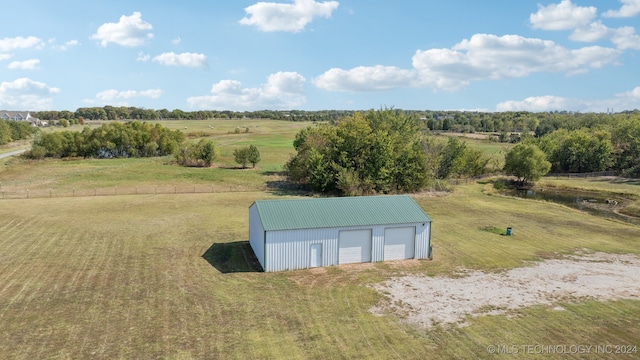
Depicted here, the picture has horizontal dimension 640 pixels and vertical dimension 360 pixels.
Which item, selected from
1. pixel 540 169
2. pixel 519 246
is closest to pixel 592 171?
pixel 540 169

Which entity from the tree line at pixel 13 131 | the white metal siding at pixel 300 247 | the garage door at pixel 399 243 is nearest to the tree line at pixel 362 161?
the garage door at pixel 399 243

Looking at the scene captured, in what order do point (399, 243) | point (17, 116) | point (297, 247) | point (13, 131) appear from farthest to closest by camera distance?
point (17, 116) < point (13, 131) < point (399, 243) < point (297, 247)

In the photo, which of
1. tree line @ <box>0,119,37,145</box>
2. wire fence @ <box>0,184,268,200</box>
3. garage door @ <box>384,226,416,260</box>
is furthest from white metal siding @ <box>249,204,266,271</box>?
tree line @ <box>0,119,37,145</box>

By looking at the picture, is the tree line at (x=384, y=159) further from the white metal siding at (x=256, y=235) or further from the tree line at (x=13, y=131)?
the tree line at (x=13, y=131)

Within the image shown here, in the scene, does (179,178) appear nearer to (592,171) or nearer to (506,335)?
(506,335)

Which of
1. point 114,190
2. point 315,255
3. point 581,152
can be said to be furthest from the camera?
point 581,152

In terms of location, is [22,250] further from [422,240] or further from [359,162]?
[359,162]

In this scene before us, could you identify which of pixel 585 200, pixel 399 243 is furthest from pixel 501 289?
pixel 585 200
